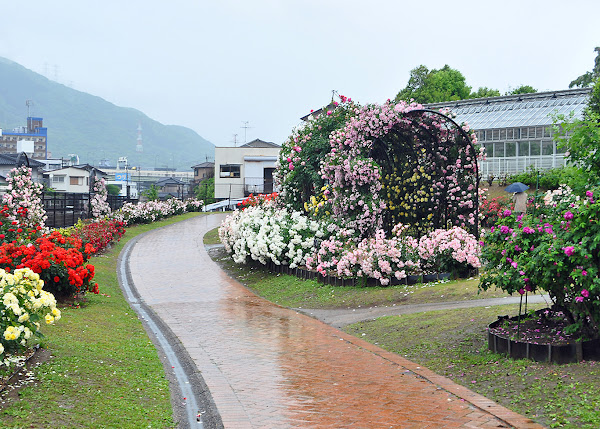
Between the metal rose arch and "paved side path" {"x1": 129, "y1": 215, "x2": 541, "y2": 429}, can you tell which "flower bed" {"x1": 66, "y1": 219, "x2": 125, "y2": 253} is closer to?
"paved side path" {"x1": 129, "y1": 215, "x2": 541, "y2": 429}

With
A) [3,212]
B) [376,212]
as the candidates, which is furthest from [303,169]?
[3,212]

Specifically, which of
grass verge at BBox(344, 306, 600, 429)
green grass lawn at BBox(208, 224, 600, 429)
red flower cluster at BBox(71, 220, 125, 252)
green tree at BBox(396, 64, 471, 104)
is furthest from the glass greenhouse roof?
grass verge at BBox(344, 306, 600, 429)

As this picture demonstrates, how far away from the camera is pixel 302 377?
8039 millimetres

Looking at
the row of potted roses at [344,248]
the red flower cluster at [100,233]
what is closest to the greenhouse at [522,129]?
the row of potted roses at [344,248]

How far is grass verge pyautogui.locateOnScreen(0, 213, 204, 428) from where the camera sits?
18.6 feet

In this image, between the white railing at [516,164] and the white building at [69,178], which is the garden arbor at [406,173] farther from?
the white building at [69,178]

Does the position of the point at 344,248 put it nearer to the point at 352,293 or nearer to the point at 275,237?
the point at 352,293

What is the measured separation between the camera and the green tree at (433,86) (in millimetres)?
57906

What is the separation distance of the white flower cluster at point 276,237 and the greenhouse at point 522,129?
1607 cm

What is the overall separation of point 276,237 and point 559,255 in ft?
38.1

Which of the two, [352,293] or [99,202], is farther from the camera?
[99,202]

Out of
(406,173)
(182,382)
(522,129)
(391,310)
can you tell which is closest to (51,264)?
(182,382)

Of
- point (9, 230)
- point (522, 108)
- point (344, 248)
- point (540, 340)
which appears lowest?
point (540, 340)

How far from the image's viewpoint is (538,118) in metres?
35.5
